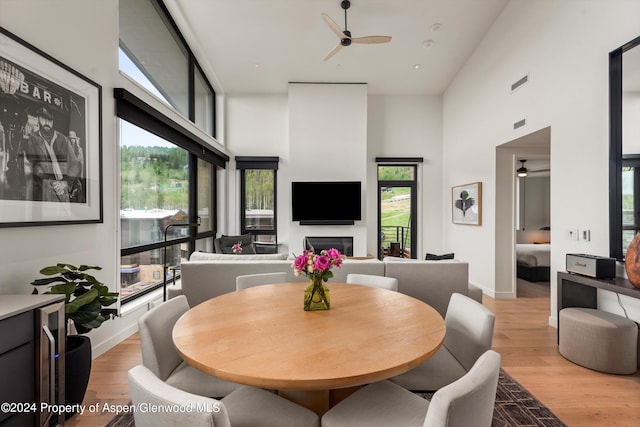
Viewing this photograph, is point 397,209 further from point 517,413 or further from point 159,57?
point 159,57

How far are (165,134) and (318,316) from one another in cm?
320

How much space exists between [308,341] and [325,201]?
4.63 metres

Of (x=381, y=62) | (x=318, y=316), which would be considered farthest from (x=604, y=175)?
(x=381, y=62)

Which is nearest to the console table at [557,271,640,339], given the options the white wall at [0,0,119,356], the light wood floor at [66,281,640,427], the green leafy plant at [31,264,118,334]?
the light wood floor at [66,281,640,427]

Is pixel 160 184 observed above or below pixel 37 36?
below

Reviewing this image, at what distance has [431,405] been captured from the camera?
0.75m

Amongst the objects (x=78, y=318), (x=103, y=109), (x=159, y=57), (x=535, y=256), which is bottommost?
(x=535, y=256)

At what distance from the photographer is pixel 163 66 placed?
384cm

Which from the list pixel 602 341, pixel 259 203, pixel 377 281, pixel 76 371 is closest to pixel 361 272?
pixel 377 281

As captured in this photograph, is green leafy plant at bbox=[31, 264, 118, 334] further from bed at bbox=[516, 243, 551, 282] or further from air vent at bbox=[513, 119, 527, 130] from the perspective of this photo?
bed at bbox=[516, 243, 551, 282]

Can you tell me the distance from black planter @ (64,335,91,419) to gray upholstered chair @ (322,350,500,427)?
1587 millimetres

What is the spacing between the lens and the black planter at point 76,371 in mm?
1656

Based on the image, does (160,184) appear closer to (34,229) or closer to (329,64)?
(34,229)

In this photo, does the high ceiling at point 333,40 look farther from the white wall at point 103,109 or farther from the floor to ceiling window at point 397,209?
the floor to ceiling window at point 397,209
